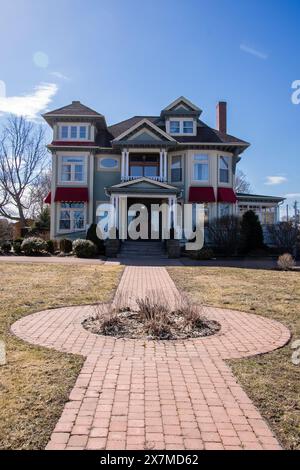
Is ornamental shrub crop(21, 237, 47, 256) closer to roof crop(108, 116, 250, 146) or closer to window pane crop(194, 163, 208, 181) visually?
roof crop(108, 116, 250, 146)

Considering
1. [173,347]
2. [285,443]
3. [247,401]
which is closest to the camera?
[285,443]

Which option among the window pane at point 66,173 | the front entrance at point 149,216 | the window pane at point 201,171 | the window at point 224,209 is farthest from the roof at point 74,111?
the window at point 224,209

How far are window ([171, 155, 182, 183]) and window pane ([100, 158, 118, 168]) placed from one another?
4251 mm

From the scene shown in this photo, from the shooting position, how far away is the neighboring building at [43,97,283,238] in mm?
27638

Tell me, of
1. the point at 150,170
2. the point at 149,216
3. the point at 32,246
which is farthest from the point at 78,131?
the point at 32,246

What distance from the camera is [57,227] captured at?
2844 cm

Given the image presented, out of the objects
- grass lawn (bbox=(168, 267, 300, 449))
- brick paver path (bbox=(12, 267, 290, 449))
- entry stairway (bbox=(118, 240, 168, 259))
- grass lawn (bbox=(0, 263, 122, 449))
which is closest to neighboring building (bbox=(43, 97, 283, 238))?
entry stairway (bbox=(118, 240, 168, 259))

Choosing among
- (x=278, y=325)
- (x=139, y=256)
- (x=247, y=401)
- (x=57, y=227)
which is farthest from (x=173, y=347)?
(x=57, y=227)

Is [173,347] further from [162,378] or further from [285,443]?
[285,443]

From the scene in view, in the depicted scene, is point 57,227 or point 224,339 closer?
point 224,339

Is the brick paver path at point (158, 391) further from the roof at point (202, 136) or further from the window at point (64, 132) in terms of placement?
the window at point (64, 132)

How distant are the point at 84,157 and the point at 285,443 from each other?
26.7m

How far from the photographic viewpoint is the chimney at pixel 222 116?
32406 mm
